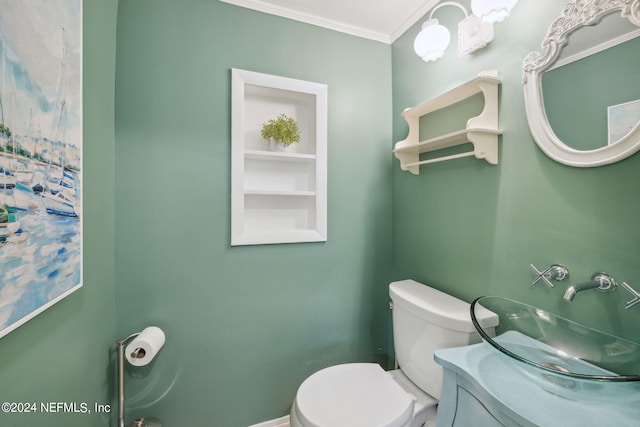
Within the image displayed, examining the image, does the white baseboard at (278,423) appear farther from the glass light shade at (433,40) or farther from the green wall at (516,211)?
the glass light shade at (433,40)

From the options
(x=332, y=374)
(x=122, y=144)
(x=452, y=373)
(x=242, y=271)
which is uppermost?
(x=122, y=144)

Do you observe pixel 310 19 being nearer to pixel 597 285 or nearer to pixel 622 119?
pixel 622 119

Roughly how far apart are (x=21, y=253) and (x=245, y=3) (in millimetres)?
1431

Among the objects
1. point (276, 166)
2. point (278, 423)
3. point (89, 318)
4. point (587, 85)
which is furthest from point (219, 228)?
point (587, 85)

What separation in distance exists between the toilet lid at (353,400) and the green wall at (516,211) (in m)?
0.54

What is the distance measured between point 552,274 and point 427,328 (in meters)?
0.49

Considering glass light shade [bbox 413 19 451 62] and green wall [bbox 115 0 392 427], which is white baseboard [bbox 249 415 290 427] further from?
glass light shade [bbox 413 19 451 62]

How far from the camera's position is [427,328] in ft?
3.62

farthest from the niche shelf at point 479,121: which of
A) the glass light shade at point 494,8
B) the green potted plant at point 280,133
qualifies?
the green potted plant at point 280,133

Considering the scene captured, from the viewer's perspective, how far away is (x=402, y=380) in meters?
1.23

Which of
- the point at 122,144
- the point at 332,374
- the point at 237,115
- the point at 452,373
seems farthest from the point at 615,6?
the point at 122,144

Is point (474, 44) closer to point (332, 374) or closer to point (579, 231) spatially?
point (579, 231)

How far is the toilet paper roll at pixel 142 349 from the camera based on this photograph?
108 cm

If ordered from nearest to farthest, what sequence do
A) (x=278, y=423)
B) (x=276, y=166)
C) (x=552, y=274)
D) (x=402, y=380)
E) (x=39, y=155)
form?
(x=39, y=155)
(x=552, y=274)
(x=402, y=380)
(x=278, y=423)
(x=276, y=166)
